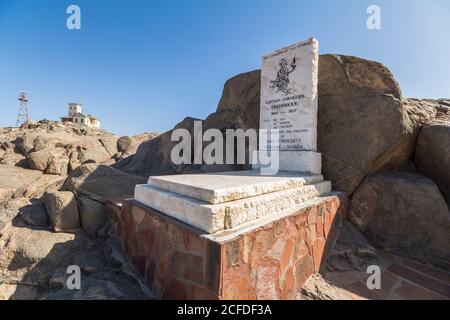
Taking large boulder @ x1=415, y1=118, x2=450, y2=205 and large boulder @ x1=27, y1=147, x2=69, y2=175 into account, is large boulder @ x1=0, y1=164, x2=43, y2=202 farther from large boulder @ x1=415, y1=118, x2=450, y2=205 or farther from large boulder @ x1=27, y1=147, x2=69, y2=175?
large boulder @ x1=415, y1=118, x2=450, y2=205

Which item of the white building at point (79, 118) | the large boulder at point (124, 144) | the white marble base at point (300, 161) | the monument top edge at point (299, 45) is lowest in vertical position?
the white marble base at point (300, 161)

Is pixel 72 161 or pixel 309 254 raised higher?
pixel 72 161

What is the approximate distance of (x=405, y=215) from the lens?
3141 mm

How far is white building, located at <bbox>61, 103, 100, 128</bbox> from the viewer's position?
169 feet

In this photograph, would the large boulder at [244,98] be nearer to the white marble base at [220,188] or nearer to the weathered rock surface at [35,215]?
the white marble base at [220,188]

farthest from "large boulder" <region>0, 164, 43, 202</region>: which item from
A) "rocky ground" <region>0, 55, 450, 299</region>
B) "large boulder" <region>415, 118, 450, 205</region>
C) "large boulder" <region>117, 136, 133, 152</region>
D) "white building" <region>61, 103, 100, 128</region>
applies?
"white building" <region>61, 103, 100, 128</region>

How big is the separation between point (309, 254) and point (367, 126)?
7.49ft

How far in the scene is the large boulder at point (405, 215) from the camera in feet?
9.74

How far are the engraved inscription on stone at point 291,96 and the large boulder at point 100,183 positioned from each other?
95.9 inches

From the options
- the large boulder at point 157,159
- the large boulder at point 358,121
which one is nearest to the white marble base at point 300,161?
the large boulder at point 358,121

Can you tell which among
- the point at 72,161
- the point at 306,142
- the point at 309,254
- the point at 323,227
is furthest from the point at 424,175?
the point at 72,161

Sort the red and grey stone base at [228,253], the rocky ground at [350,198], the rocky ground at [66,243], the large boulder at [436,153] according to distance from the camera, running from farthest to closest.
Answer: the large boulder at [436,153] → the rocky ground at [350,198] → the rocky ground at [66,243] → the red and grey stone base at [228,253]

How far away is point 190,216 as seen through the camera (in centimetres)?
185
